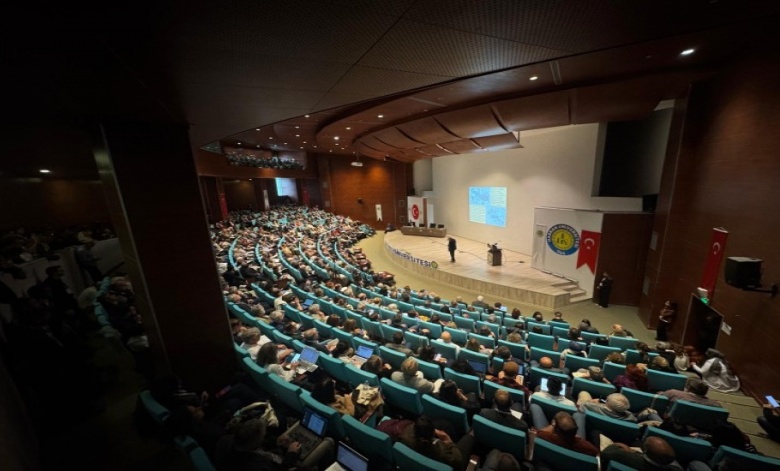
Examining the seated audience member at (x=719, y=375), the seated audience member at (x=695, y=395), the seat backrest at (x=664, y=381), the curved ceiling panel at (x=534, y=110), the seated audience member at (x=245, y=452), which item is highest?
the curved ceiling panel at (x=534, y=110)

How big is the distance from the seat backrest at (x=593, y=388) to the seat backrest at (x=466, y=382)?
118 centimetres

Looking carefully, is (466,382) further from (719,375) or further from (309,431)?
(719,375)

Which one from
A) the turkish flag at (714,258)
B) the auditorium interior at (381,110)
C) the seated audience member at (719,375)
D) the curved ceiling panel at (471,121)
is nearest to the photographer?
the auditorium interior at (381,110)

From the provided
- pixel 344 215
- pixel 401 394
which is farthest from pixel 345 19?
pixel 344 215

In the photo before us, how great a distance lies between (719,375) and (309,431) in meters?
6.15

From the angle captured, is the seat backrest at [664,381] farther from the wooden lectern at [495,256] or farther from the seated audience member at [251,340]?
the wooden lectern at [495,256]

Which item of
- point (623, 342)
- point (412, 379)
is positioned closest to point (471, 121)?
point (623, 342)

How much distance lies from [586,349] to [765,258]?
2623 millimetres

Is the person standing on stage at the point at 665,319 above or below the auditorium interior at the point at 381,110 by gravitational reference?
below

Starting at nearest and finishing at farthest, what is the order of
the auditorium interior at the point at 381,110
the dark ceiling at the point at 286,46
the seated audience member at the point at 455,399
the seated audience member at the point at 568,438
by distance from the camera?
1. the dark ceiling at the point at 286,46
2. the auditorium interior at the point at 381,110
3. the seated audience member at the point at 568,438
4. the seated audience member at the point at 455,399

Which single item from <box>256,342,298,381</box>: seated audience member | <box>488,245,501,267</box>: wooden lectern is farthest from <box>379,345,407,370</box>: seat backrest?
<box>488,245,501,267</box>: wooden lectern

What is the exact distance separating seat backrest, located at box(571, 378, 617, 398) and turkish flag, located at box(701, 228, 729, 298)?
347cm

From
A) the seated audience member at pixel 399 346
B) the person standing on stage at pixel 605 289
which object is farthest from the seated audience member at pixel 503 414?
the person standing on stage at pixel 605 289

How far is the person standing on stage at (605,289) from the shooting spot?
7973 millimetres
